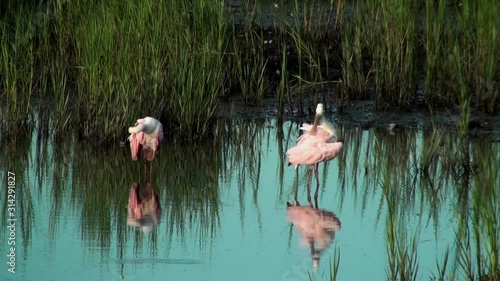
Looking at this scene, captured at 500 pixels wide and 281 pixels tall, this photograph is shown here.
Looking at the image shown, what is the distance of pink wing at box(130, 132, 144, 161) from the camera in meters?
9.53

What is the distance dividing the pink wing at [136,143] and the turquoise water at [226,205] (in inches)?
6.0

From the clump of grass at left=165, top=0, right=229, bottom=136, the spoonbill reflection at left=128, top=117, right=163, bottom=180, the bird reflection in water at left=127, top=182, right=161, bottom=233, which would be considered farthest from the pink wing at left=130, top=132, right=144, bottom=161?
the clump of grass at left=165, top=0, right=229, bottom=136

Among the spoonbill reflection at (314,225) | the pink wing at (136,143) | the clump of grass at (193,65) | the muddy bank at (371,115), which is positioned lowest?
the spoonbill reflection at (314,225)

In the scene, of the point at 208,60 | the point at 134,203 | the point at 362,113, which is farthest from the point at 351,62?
the point at 134,203

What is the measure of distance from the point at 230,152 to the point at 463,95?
77.5 inches

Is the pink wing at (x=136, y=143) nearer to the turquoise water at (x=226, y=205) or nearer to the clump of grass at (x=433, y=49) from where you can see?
the turquoise water at (x=226, y=205)

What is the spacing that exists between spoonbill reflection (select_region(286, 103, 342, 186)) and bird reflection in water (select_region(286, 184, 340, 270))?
42 cm

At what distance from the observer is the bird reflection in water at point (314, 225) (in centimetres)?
765

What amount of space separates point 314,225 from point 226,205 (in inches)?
29.4

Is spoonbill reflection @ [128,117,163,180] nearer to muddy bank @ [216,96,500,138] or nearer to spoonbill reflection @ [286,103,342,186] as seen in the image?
spoonbill reflection @ [286,103,342,186]

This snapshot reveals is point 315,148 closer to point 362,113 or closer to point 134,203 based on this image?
point 134,203

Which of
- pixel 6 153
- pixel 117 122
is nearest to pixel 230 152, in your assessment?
pixel 117 122

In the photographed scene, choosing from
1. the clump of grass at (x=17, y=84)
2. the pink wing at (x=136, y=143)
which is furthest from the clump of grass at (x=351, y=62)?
the clump of grass at (x=17, y=84)

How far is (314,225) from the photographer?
8219 mm
